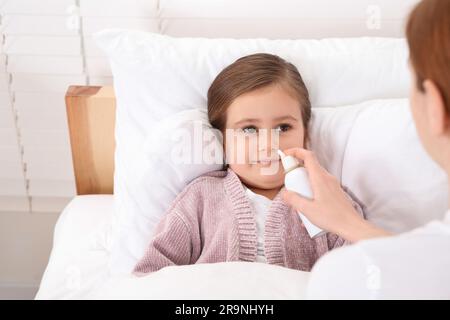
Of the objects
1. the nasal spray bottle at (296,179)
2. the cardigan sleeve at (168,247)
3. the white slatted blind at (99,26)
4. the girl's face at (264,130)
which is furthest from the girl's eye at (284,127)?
the white slatted blind at (99,26)

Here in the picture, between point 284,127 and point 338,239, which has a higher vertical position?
point 284,127

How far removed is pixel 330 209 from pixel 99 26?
2.74 feet

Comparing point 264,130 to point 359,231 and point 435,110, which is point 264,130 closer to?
point 359,231

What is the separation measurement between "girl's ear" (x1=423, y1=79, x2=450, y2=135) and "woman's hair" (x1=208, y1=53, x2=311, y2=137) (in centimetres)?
48

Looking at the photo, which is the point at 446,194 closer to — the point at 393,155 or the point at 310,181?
the point at 393,155

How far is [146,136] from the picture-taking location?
1.33 meters

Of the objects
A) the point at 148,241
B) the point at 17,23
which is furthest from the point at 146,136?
the point at 17,23

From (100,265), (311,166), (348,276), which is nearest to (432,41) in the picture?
(348,276)

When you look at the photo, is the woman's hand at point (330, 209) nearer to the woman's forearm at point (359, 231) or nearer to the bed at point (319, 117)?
the woman's forearm at point (359, 231)

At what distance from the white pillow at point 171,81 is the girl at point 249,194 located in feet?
0.24

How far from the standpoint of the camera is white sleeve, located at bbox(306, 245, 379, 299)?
725 millimetres

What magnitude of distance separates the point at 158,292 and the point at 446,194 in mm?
620

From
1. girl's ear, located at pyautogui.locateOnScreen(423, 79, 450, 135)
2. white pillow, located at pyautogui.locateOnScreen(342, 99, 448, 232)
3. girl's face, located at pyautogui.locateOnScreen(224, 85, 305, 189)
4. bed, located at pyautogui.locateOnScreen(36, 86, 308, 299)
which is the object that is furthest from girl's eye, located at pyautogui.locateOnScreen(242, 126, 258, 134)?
girl's ear, located at pyautogui.locateOnScreen(423, 79, 450, 135)

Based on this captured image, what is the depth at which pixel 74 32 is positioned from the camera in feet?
5.04
